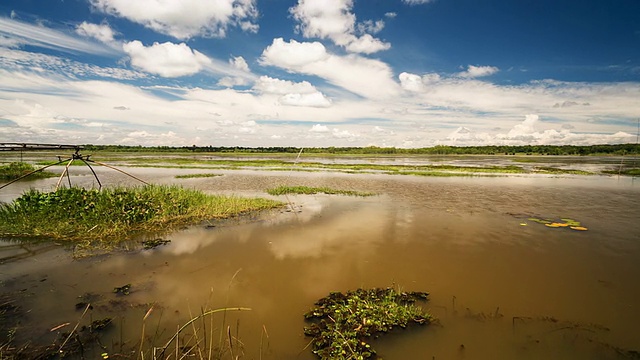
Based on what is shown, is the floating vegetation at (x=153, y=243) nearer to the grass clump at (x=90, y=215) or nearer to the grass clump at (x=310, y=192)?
the grass clump at (x=90, y=215)

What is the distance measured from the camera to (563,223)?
1166cm

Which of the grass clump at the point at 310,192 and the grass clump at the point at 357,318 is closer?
the grass clump at the point at 357,318

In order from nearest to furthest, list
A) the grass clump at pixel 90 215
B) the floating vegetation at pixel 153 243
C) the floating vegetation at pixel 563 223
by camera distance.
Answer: the floating vegetation at pixel 153 243 → the grass clump at pixel 90 215 → the floating vegetation at pixel 563 223

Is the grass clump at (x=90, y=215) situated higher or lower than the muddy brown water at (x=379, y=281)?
higher

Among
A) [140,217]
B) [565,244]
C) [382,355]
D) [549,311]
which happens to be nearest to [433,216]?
[565,244]

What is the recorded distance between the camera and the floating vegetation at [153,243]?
866 cm

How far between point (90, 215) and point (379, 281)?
9822 millimetres

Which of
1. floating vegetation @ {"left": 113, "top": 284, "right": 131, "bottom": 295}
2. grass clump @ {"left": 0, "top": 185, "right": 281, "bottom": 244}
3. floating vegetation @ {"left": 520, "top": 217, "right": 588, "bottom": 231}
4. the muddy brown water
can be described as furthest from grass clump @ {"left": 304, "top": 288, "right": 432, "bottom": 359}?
floating vegetation @ {"left": 520, "top": 217, "right": 588, "bottom": 231}

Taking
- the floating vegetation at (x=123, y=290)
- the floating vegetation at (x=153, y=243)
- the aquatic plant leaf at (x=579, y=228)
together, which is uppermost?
the aquatic plant leaf at (x=579, y=228)

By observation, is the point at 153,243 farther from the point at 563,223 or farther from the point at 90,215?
the point at 563,223

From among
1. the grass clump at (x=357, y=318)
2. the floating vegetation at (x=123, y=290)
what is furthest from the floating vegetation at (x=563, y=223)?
the floating vegetation at (x=123, y=290)

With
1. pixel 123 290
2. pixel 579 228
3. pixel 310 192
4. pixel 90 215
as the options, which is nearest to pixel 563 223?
pixel 579 228

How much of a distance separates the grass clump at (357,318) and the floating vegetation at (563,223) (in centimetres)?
875

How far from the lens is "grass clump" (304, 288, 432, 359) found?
14.3ft
